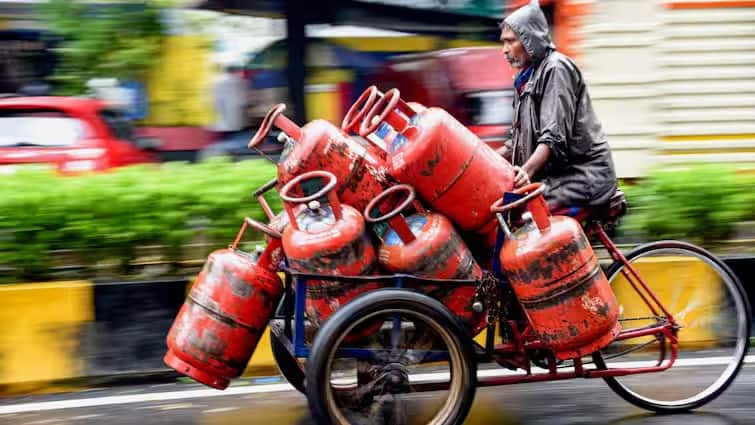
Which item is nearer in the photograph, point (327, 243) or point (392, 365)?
point (327, 243)

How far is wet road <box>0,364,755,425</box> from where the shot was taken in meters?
4.72

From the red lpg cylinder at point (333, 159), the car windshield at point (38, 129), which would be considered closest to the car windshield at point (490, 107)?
the car windshield at point (38, 129)

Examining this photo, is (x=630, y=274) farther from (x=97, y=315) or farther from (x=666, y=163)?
(x=666, y=163)

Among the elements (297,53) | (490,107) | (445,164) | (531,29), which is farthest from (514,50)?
(297,53)

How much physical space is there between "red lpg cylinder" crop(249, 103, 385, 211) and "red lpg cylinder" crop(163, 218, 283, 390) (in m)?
0.32

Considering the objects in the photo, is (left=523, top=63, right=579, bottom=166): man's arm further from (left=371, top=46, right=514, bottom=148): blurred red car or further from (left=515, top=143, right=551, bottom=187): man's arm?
(left=371, top=46, right=514, bottom=148): blurred red car

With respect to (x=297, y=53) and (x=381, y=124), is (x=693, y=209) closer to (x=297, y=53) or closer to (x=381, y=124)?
(x=381, y=124)

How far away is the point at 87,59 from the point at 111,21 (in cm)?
45

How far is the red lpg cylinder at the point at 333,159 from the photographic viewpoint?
164 inches

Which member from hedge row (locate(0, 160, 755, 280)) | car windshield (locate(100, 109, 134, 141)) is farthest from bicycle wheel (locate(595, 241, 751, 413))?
car windshield (locate(100, 109, 134, 141))

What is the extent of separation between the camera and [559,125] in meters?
4.37

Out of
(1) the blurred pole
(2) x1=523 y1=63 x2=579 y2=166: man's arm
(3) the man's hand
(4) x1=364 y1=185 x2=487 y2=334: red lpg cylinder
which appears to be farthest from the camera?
(1) the blurred pole

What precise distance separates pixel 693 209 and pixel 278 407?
9.27 feet

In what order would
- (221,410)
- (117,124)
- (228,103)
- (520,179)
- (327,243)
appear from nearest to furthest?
(327,243) → (520,179) → (221,410) → (117,124) → (228,103)
